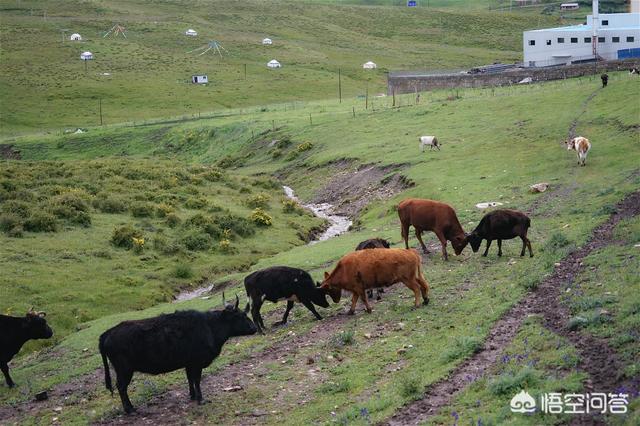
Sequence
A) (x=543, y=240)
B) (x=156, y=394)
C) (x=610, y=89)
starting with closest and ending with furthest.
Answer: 1. (x=156, y=394)
2. (x=543, y=240)
3. (x=610, y=89)

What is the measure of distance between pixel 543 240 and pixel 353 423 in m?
13.7

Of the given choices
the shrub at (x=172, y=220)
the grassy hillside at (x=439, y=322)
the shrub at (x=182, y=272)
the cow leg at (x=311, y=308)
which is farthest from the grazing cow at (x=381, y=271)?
the shrub at (x=172, y=220)

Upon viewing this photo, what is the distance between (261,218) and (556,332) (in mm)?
27330

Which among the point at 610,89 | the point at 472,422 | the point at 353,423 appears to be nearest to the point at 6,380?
the point at 353,423

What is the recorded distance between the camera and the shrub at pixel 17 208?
3653 centimetres

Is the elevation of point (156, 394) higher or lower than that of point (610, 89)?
lower

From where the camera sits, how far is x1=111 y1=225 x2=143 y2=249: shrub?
3438 cm

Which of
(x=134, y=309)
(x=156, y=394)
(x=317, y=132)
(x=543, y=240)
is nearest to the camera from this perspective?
(x=156, y=394)

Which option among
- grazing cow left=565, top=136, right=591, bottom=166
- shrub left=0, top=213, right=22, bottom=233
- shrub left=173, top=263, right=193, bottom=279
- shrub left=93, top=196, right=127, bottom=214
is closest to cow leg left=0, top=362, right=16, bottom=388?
shrub left=173, top=263, right=193, bottom=279

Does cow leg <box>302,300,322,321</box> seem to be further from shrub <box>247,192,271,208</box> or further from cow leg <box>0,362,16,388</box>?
shrub <box>247,192,271,208</box>

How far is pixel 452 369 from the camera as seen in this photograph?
1358cm

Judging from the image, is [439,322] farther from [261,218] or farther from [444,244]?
A: [261,218]

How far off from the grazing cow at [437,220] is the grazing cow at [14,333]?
10818 mm

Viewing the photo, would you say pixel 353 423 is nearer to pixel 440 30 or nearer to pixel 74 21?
pixel 74 21
